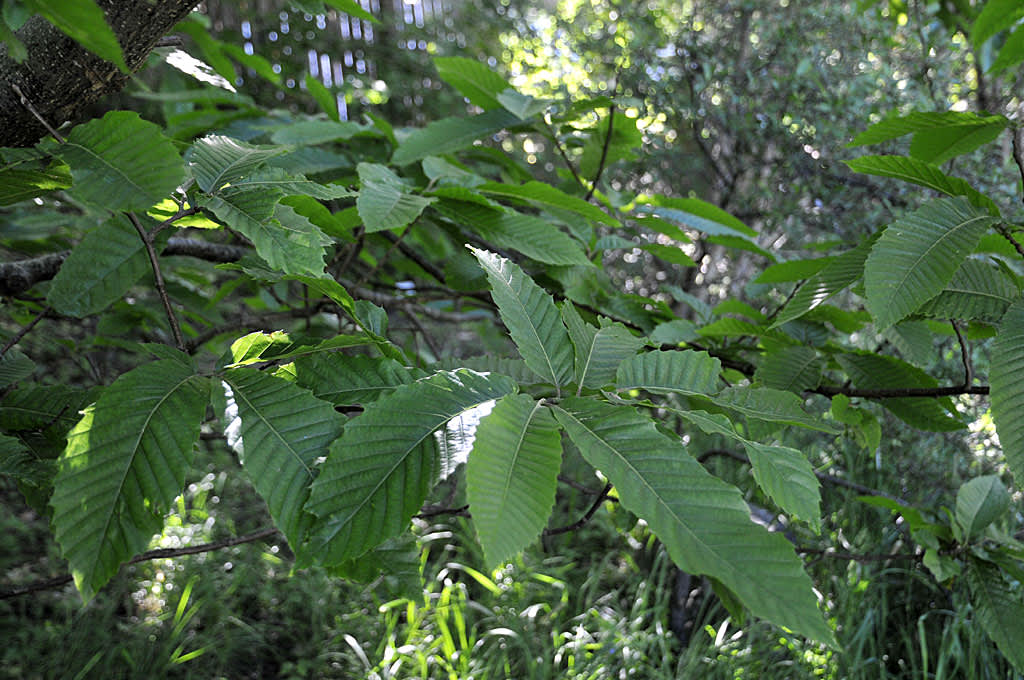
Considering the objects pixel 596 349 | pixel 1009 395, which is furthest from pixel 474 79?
pixel 1009 395

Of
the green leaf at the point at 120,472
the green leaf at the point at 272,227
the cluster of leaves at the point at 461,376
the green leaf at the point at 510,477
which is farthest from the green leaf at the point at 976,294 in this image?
the green leaf at the point at 120,472

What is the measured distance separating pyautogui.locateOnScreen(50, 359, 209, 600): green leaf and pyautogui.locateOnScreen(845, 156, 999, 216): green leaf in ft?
2.43

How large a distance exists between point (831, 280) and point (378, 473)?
1.99 feet

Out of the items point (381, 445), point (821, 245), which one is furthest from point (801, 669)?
point (381, 445)

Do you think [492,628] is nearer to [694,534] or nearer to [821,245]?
[821,245]

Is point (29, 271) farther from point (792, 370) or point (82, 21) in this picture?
point (792, 370)

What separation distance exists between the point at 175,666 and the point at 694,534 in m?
2.41

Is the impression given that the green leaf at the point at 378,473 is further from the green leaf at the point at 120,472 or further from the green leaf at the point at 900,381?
the green leaf at the point at 900,381

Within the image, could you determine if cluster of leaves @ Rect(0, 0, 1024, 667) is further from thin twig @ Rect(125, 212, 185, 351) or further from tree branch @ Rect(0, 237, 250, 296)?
tree branch @ Rect(0, 237, 250, 296)

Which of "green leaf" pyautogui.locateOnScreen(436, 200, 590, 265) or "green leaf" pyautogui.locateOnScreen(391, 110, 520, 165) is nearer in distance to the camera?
"green leaf" pyautogui.locateOnScreen(436, 200, 590, 265)

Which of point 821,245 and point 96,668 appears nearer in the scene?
point 821,245

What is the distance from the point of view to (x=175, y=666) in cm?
228

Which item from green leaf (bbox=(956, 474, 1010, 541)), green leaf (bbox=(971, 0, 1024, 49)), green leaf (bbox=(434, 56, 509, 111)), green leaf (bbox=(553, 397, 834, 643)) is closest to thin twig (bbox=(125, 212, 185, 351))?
green leaf (bbox=(553, 397, 834, 643))

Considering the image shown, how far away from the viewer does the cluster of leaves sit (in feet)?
1.57
